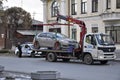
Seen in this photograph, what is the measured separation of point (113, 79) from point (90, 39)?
11.1m

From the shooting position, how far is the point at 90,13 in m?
48.9

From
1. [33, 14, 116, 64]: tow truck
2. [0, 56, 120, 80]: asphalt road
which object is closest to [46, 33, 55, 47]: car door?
[33, 14, 116, 64]: tow truck

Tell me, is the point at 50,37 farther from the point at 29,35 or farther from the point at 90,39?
the point at 29,35

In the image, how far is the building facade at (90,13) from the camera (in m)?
44.4

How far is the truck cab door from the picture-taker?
1137 inches

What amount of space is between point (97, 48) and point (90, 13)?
2065 centimetres

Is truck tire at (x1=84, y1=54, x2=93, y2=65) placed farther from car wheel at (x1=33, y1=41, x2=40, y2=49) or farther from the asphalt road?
car wheel at (x1=33, y1=41, x2=40, y2=49)

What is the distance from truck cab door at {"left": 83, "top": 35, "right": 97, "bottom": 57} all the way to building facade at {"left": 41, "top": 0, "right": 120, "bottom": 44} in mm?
14577

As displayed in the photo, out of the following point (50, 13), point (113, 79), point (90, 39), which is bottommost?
point (113, 79)

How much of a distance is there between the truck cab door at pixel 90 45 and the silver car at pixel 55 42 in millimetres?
1254

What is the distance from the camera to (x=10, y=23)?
69812 mm

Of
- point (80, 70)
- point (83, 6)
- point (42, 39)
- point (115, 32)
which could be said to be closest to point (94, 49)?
point (80, 70)

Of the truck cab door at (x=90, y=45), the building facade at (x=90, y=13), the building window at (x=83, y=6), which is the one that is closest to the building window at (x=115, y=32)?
the building facade at (x=90, y=13)

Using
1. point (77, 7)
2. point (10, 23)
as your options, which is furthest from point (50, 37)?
point (10, 23)
